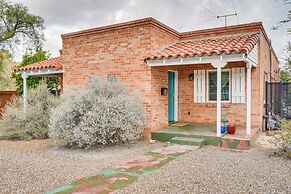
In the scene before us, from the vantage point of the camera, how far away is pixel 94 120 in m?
8.50

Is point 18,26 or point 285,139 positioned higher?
point 18,26

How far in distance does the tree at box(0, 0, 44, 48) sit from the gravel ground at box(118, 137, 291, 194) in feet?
59.5

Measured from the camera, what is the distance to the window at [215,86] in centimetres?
1148

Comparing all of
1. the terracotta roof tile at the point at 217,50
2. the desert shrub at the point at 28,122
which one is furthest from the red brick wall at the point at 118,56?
the desert shrub at the point at 28,122

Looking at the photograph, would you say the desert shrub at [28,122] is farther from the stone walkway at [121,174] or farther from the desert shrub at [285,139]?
the desert shrub at [285,139]

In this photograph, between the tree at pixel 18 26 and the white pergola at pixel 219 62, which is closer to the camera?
the white pergola at pixel 219 62

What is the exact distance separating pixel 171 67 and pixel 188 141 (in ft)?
13.4

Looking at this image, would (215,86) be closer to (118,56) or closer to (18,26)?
(118,56)

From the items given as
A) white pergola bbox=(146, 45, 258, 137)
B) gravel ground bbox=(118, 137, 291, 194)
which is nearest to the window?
white pergola bbox=(146, 45, 258, 137)

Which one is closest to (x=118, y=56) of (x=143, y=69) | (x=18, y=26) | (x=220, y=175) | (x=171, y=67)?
(x=143, y=69)

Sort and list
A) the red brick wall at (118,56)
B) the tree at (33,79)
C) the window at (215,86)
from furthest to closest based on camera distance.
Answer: the tree at (33,79)
the window at (215,86)
the red brick wall at (118,56)

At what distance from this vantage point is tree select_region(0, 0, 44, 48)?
63.5 feet

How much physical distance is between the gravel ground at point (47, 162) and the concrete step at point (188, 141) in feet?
1.97

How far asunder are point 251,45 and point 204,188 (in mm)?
6124
